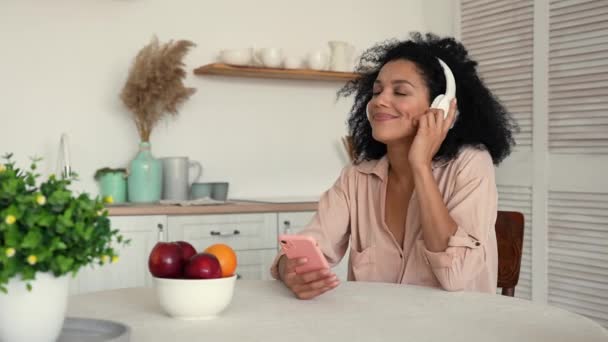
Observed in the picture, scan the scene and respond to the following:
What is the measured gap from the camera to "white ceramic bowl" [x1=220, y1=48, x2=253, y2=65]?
144 inches

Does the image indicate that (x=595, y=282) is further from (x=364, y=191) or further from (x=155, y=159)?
(x=155, y=159)

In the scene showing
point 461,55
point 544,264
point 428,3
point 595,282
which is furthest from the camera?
point 428,3

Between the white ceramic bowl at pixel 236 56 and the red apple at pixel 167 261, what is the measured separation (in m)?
2.34

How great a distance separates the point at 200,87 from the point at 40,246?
2.82 meters

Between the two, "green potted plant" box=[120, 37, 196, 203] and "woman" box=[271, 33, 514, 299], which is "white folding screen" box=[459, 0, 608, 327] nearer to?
"woman" box=[271, 33, 514, 299]

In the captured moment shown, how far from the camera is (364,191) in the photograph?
7.09 feet

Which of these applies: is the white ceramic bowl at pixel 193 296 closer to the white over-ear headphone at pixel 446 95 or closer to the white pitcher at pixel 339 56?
the white over-ear headphone at pixel 446 95

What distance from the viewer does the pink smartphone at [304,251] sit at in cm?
163

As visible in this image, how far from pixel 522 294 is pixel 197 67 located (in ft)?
6.48

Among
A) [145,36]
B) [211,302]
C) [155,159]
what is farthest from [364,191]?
[145,36]

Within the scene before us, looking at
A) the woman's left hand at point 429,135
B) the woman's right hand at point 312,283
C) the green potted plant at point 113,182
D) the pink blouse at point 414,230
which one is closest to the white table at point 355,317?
the woman's right hand at point 312,283

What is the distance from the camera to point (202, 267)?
4.51 feet

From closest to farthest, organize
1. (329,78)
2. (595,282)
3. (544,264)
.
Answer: (595,282)
(544,264)
(329,78)

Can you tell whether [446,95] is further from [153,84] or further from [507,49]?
[507,49]
